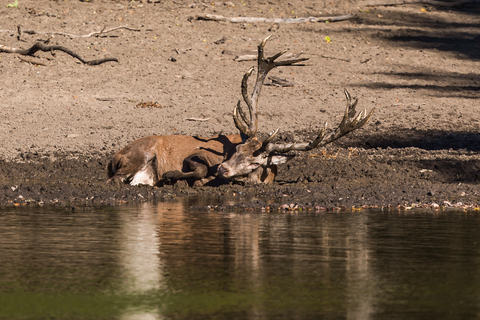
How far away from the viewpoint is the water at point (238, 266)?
16.4ft

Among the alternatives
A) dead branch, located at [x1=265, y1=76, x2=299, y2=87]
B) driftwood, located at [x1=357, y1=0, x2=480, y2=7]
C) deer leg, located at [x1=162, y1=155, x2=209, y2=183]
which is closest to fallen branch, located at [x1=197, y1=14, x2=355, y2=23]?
driftwood, located at [x1=357, y1=0, x2=480, y2=7]

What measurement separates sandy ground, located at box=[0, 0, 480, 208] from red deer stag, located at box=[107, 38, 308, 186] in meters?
0.43

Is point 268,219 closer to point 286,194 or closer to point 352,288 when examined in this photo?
point 286,194

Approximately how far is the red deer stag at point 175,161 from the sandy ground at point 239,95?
43 cm

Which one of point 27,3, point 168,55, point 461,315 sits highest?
point 27,3

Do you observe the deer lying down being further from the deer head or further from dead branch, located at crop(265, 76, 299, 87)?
dead branch, located at crop(265, 76, 299, 87)

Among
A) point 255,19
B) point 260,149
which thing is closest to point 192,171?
point 260,149

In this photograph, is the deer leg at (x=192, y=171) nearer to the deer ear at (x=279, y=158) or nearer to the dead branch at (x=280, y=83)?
the deer ear at (x=279, y=158)

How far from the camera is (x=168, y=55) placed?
22625mm

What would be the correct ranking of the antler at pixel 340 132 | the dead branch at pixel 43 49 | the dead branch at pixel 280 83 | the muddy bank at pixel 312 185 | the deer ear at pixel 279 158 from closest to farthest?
the muddy bank at pixel 312 185 < the antler at pixel 340 132 < the deer ear at pixel 279 158 < the dead branch at pixel 43 49 < the dead branch at pixel 280 83

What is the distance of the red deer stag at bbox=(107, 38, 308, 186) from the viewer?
42.9 ft

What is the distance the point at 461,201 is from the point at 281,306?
22.2 feet

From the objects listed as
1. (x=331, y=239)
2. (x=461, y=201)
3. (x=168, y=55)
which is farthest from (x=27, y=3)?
(x=331, y=239)

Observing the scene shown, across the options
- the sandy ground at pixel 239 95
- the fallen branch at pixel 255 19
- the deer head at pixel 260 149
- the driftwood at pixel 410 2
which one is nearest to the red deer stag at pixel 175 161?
the deer head at pixel 260 149
